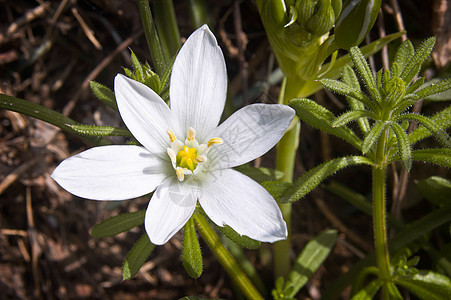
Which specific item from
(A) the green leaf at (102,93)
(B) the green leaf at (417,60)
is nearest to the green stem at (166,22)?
(A) the green leaf at (102,93)

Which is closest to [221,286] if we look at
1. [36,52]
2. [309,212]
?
[309,212]

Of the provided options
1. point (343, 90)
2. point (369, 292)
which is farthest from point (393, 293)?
point (343, 90)

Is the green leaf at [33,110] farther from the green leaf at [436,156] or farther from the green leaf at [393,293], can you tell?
the green leaf at [393,293]

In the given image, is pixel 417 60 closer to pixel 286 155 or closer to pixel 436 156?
pixel 436 156

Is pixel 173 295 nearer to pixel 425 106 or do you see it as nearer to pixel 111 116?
pixel 111 116

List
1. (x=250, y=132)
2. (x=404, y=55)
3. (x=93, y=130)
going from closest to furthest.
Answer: (x=250, y=132) → (x=93, y=130) → (x=404, y=55)

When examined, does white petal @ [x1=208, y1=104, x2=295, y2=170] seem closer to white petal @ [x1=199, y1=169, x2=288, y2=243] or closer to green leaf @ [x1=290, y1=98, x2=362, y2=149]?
white petal @ [x1=199, y1=169, x2=288, y2=243]
